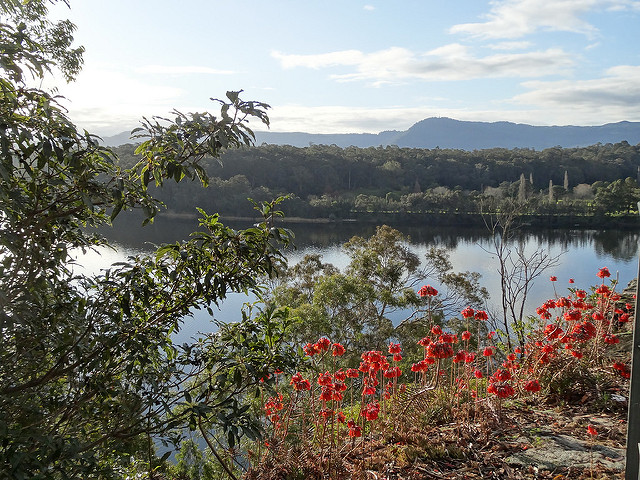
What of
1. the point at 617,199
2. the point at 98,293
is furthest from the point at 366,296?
the point at 617,199

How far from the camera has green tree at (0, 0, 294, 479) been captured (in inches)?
55.2

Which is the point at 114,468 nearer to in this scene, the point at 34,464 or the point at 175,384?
the point at 175,384

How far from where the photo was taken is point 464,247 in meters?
28.9

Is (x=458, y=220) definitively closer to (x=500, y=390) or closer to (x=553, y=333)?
(x=553, y=333)

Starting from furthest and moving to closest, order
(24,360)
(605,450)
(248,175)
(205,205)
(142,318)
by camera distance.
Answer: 1. (248,175)
2. (205,205)
3. (605,450)
4. (142,318)
5. (24,360)

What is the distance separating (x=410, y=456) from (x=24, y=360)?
1.73m

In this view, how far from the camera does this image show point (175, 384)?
184 centimetres

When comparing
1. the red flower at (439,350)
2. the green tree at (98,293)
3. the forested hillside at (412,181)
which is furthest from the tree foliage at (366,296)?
the forested hillside at (412,181)

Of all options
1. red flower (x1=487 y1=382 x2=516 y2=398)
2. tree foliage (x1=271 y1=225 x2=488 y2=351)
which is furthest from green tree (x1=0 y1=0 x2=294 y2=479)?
tree foliage (x1=271 y1=225 x2=488 y2=351)

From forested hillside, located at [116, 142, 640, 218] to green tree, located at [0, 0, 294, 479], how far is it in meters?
27.2

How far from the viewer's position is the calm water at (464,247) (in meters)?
20.0

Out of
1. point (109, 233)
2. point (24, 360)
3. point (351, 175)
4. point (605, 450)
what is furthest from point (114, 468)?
point (351, 175)

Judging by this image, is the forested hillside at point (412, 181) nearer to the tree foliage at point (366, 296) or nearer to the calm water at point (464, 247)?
the calm water at point (464, 247)

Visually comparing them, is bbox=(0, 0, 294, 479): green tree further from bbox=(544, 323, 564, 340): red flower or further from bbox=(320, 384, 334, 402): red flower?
bbox=(544, 323, 564, 340): red flower
